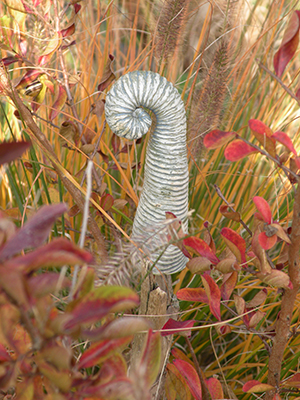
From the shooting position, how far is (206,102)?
780 mm

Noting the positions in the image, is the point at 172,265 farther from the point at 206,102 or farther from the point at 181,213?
the point at 206,102

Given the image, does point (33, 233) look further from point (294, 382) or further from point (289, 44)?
point (294, 382)

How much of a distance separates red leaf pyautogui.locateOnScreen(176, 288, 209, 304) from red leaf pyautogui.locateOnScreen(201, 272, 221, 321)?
41 mm

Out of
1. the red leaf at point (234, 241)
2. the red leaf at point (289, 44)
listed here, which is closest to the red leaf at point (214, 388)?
the red leaf at point (234, 241)

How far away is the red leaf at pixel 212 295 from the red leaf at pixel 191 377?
0.41 feet

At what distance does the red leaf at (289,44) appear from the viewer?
39cm

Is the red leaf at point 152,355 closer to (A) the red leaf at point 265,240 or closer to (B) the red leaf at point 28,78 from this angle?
(A) the red leaf at point 265,240

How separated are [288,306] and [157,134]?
365mm

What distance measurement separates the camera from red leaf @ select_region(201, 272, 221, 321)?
1.79 ft

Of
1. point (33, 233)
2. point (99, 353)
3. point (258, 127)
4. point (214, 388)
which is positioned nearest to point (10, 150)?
point (33, 233)

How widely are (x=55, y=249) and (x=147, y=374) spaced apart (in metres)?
0.16

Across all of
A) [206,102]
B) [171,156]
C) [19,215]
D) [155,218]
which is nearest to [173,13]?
[206,102]

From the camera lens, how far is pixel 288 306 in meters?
0.57

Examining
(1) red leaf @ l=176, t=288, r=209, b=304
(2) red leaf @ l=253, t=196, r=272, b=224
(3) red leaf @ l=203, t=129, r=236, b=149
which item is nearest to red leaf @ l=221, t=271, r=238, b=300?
(1) red leaf @ l=176, t=288, r=209, b=304
